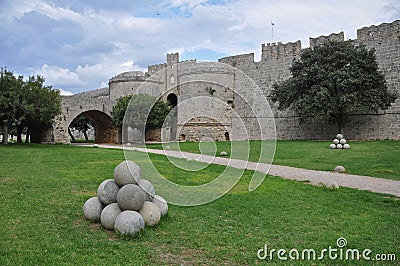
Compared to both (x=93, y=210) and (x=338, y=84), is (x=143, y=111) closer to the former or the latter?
(x=338, y=84)

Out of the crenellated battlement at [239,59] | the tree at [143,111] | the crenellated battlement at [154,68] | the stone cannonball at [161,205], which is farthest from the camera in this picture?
the crenellated battlement at [154,68]

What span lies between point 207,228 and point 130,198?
1.19m

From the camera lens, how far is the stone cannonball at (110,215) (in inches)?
207

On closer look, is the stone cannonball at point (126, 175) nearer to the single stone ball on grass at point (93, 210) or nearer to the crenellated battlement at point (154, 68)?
the single stone ball on grass at point (93, 210)

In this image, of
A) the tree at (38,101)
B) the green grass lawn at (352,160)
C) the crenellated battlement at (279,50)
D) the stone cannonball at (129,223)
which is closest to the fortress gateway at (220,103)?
the crenellated battlement at (279,50)

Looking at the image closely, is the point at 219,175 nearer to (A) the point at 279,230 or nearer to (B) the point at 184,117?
(A) the point at 279,230

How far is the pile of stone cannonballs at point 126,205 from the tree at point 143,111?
51.0 ft

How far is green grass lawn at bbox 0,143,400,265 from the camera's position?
4312mm

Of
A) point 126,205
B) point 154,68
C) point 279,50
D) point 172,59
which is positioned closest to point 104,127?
point 154,68

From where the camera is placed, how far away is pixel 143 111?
2425cm

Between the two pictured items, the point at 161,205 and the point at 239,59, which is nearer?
the point at 161,205

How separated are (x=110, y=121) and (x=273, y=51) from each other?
15.4m

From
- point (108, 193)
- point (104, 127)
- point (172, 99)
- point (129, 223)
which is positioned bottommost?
point (129, 223)

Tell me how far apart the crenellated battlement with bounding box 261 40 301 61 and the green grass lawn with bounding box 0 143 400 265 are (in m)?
21.7
